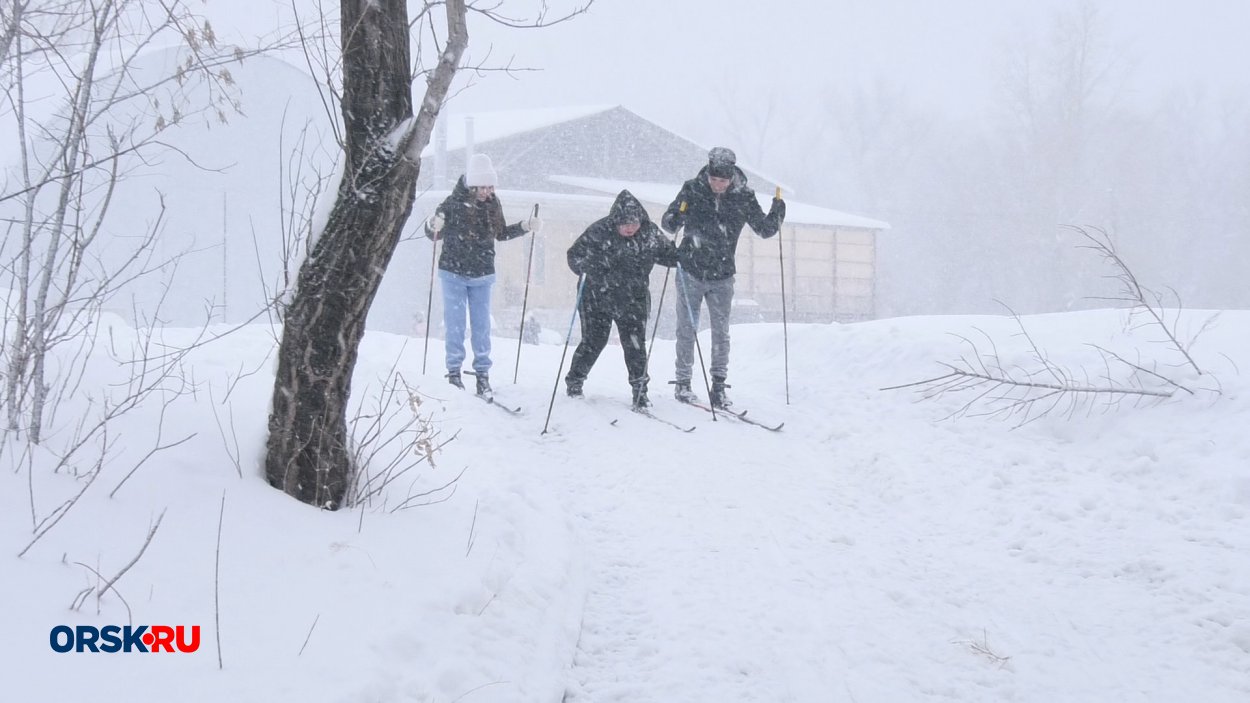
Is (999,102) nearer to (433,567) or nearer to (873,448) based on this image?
(873,448)

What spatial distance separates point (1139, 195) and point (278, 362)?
146 ft

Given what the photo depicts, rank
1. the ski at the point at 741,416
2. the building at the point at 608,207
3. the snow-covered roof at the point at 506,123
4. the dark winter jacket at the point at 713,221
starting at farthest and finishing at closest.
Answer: the snow-covered roof at the point at 506,123 < the building at the point at 608,207 < the dark winter jacket at the point at 713,221 < the ski at the point at 741,416

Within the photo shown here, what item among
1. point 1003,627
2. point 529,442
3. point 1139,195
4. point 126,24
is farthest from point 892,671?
point 1139,195

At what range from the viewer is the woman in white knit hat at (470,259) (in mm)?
7047

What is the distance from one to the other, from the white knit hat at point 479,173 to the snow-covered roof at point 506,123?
15.4 m

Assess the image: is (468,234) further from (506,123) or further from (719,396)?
(506,123)

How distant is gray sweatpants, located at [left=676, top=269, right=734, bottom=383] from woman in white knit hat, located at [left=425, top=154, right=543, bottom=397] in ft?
4.34

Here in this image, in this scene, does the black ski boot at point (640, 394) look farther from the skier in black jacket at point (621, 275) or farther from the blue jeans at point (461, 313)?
the blue jeans at point (461, 313)

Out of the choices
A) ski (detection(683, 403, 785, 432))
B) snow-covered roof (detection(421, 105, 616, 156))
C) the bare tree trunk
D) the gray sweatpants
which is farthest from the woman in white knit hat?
snow-covered roof (detection(421, 105, 616, 156))

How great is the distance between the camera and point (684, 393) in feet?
23.9

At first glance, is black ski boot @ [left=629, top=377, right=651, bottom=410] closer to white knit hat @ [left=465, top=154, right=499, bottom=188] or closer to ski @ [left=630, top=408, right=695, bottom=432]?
ski @ [left=630, top=408, right=695, bottom=432]

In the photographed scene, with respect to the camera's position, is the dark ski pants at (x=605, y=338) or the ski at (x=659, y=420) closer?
the ski at (x=659, y=420)

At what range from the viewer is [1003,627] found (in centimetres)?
348

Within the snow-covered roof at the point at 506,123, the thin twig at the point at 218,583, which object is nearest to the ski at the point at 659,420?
the thin twig at the point at 218,583
